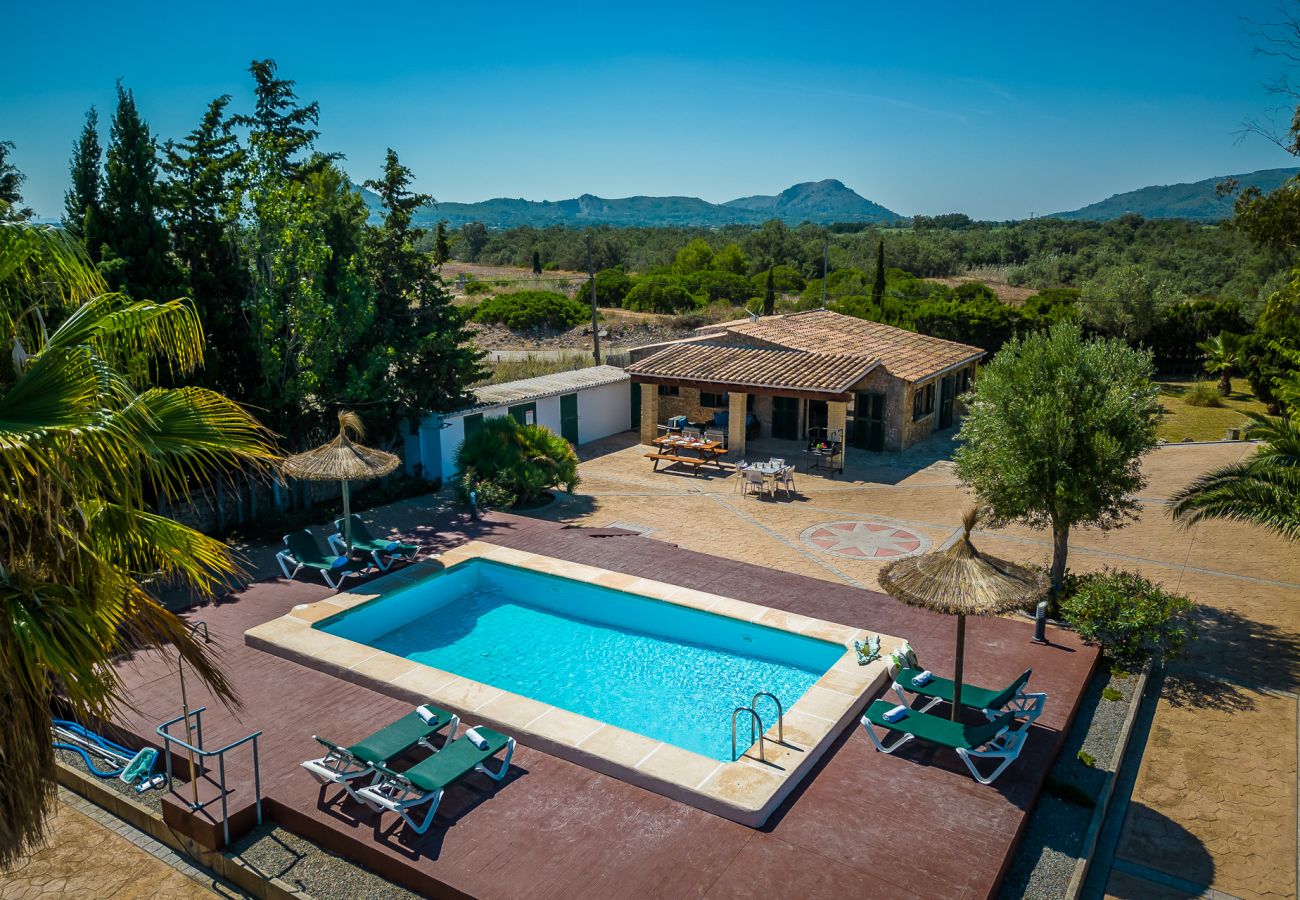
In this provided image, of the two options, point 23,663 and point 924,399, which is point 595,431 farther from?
point 23,663

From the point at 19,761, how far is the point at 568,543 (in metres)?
12.4

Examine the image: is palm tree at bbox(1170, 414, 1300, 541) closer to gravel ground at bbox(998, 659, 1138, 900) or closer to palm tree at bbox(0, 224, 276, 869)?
gravel ground at bbox(998, 659, 1138, 900)

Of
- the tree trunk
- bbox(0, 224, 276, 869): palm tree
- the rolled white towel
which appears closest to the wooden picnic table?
the tree trunk

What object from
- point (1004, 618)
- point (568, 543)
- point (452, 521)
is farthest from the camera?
point (452, 521)

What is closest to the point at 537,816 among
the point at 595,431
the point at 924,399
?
the point at 595,431

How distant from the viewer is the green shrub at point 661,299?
5409 centimetres

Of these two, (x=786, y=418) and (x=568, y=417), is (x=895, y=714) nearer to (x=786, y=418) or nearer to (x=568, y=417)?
(x=568, y=417)

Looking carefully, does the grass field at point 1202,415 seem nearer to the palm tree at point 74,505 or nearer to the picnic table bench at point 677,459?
the picnic table bench at point 677,459

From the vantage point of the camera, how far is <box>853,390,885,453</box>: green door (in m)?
25.7

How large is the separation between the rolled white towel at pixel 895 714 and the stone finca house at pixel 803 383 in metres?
14.2

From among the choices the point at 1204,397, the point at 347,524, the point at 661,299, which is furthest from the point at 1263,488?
the point at 661,299

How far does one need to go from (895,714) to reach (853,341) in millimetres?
19917

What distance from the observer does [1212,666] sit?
12.6 metres

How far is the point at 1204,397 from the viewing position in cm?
3316
